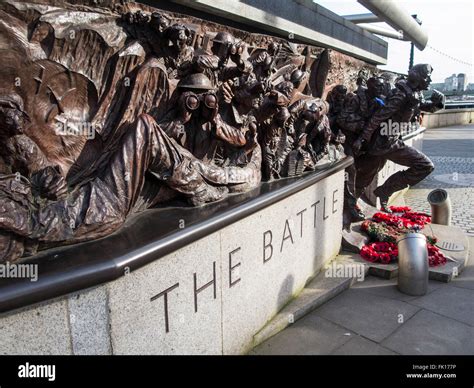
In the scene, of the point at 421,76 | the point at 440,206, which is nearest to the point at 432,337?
the point at 440,206

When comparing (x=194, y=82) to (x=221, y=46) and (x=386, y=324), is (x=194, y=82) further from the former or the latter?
(x=386, y=324)

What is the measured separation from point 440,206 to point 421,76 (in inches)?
97.3

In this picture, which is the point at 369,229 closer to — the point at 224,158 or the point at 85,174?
the point at 224,158

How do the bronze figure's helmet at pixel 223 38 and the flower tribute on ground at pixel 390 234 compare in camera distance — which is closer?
the bronze figure's helmet at pixel 223 38

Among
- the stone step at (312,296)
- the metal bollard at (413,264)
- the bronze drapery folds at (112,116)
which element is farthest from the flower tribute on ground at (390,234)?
the bronze drapery folds at (112,116)

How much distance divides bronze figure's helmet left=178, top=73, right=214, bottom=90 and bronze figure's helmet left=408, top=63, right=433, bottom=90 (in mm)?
4405

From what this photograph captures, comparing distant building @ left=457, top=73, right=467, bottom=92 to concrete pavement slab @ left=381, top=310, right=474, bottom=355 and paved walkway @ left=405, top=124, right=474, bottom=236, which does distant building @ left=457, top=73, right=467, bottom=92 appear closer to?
paved walkway @ left=405, top=124, right=474, bottom=236

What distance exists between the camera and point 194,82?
3.62 m

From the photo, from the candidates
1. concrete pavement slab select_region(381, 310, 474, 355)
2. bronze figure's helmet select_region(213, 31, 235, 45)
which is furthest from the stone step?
bronze figure's helmet select_region(213, 31, 235, 45)

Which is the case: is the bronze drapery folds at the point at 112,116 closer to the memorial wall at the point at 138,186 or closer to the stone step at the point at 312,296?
the memorial wall at the point at 138,186

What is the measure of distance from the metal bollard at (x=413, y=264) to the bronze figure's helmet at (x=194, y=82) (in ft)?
10.1

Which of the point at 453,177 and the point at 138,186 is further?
the point at 453,177

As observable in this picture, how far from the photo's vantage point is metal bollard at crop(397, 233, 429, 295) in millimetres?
4848

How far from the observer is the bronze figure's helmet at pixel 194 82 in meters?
3.62
